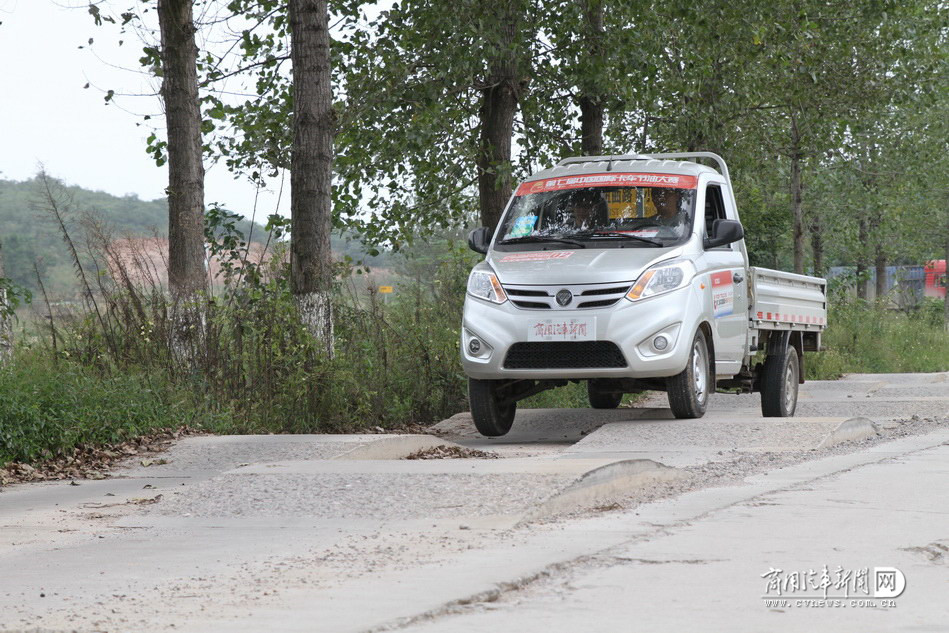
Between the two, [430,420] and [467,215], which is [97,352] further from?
[467,215]

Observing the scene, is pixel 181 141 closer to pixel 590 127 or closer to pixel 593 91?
pixel 593 91

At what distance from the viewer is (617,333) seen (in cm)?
1114

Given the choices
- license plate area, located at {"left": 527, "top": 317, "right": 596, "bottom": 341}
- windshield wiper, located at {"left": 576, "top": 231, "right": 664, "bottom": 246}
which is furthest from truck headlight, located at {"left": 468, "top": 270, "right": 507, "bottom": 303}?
windshield wiper, located at {"left": 576, "top": 231, "right": 664, "bottom": 246}

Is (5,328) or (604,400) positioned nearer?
(5,328)

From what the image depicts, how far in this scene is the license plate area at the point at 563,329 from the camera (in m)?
11.2

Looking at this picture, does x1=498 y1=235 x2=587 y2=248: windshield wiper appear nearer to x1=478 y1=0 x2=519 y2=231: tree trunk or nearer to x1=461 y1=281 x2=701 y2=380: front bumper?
x1=461 y1=281 x2=701 y2=380: front bumper

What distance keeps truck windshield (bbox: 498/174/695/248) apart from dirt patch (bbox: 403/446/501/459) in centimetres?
241

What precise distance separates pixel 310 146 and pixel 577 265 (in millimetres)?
3695

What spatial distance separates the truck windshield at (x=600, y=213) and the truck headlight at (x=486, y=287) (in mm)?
687

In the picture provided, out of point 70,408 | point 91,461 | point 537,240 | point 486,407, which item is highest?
point 537,240

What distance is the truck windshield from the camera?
12.1 meters

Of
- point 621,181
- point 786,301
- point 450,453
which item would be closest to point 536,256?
point 621,181

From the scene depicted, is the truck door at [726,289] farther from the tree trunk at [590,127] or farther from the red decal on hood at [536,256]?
the tree trunk at [590,127]

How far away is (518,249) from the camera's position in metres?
12.1
